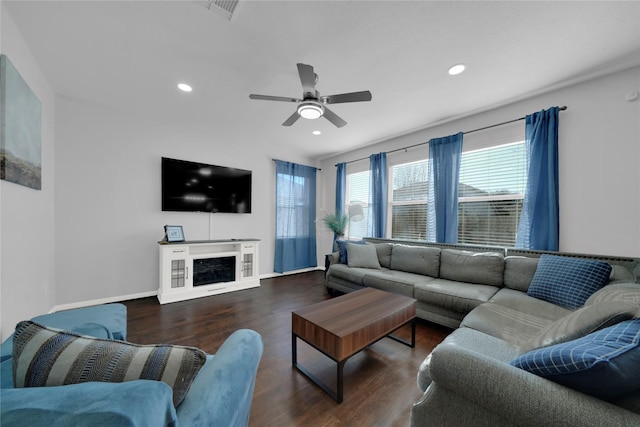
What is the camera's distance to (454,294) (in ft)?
7.27

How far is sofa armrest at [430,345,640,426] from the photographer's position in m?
0.64

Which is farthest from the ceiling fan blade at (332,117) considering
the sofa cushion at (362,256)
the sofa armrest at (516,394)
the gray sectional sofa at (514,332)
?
the sofa armrest at (516,394)

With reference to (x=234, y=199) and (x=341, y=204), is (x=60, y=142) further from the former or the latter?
(x=341, y=204)

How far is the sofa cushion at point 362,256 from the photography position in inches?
130

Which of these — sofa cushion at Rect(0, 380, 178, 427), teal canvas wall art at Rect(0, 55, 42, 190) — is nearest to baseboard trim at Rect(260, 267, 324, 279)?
teal canvas wall art at Rect(0, 55, 42, 190)

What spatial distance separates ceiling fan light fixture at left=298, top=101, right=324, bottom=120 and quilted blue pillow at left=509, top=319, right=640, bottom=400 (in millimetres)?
2163

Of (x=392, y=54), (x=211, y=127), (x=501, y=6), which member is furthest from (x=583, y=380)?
(x=211, y=127)

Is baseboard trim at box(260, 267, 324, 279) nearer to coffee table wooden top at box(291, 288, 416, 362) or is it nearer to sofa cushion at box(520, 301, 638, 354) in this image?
coffee table wooden top at box(291, 288, 416, 362)

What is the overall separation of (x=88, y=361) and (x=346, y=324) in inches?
53.8

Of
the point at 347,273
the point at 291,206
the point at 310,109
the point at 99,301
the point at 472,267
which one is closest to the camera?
the point at 310,109

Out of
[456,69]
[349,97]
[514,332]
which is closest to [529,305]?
[514,332]

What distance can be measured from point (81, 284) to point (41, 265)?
75 cm

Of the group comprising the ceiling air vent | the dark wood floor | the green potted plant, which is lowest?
the dark wood floor

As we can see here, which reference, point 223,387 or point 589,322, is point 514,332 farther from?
point 223,387
